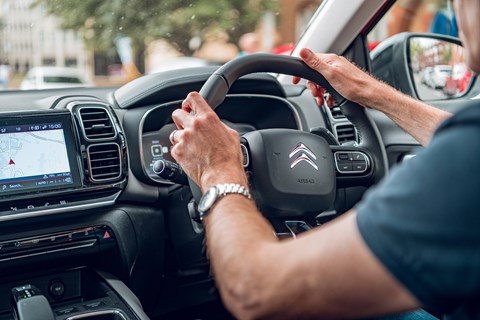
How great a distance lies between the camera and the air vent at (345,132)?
2523mm

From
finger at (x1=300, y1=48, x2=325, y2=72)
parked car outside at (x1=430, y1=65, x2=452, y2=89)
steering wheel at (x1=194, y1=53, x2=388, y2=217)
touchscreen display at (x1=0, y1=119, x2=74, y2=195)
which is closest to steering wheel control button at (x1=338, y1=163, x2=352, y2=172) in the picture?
steering wheel at (x1=194, y1=53, x2=388, y2=217)

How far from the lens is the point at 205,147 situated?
1443 mm

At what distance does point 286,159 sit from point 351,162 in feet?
1.00

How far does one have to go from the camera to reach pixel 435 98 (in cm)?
309

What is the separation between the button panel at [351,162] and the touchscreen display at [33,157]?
0.82 metres

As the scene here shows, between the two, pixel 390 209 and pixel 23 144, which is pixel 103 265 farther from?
pixel 390 209

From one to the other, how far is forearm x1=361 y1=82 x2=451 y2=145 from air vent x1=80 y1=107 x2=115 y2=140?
82 cm

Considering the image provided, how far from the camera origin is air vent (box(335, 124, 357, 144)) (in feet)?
8.28

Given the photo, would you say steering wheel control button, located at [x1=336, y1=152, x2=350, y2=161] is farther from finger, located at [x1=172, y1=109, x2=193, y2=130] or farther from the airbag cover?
finger, located at [x1=172, y1=109, x2=193, y2=130]

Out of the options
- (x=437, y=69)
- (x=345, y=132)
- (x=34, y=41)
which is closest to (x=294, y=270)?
(x=345, y=132)

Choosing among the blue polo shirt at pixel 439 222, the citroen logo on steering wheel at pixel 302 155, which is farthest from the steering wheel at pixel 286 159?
the blue polo shirt at pixel 439 222

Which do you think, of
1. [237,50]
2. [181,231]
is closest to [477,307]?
[181,231]

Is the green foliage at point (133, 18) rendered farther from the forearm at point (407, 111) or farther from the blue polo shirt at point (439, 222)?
the blue polo shirt at point (439, 222)

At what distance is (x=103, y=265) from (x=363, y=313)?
141 cm
